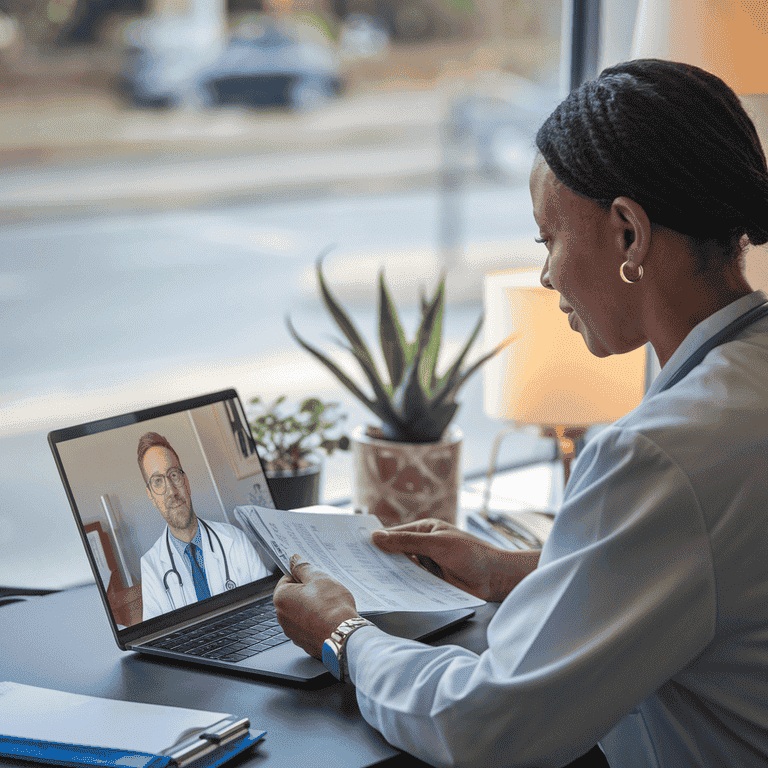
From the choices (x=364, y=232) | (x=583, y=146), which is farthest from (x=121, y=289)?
(x=583, y=146)

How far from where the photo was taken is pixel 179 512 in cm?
137

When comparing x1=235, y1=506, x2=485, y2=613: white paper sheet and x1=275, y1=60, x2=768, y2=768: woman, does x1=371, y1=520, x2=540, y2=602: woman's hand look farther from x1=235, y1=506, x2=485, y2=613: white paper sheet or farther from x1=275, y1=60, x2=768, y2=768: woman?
x1=275, y1=60, x2=768, y2=768: woman

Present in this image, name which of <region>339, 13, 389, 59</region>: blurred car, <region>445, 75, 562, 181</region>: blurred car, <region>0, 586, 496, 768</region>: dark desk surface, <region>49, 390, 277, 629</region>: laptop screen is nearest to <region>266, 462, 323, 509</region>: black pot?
<region>49, 390, 277, 629</region>: laptop screen

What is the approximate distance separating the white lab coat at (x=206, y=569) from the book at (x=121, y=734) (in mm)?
203

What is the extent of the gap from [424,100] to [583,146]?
1478cm

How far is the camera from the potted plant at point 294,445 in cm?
180

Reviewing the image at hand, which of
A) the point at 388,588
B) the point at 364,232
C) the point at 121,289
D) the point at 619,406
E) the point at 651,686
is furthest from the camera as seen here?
the point at 364,232

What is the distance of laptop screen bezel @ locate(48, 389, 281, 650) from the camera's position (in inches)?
50.2

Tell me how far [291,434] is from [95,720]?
84cm

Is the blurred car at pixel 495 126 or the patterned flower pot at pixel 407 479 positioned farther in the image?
the blurred car at pixel 495 126

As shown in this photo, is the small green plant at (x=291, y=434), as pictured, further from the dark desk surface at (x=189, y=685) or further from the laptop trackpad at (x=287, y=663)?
the laptop trackpad at (x=287, y=663)

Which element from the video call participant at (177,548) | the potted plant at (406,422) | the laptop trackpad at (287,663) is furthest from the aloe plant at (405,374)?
the laptop trackpad at (287,663)

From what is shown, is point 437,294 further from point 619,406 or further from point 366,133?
point 366,133

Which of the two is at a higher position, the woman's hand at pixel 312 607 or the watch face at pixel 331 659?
the woman's hand at pixel 312 607
